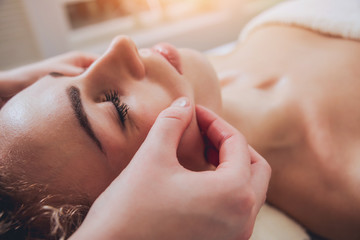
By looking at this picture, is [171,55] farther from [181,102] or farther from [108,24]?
[108,24]

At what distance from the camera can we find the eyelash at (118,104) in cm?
64

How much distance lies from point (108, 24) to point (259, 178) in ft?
6.08

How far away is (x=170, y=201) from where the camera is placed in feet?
1.49

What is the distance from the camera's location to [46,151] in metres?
0.57

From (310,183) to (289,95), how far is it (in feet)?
0.91

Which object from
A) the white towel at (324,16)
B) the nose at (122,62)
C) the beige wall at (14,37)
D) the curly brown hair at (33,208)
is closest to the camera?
the curly brown hair at (33,208)

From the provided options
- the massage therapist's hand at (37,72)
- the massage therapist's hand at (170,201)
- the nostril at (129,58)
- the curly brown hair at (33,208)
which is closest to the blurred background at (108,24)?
the massage therapist's hand at (37,72)

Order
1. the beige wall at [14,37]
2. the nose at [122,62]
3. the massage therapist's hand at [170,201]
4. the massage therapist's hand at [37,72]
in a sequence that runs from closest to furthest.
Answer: the massage therapist's hand at [170,201] → the nose at [122,62] → the massage therapist's hand at [37,72] → the beige wall at [14,37]

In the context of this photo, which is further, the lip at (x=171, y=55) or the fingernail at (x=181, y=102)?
the lip at (x=171, y=55)

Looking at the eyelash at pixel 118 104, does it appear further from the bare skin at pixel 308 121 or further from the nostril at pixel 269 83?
the nostril at pixel 269 83

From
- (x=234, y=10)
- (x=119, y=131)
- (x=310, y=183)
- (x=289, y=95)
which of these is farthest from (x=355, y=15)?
(x=234, y=10)

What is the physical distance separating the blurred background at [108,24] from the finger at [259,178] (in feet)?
4.89

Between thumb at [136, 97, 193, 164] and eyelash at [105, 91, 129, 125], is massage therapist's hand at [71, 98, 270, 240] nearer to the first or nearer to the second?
thumb at [136, 97, 193, 164]

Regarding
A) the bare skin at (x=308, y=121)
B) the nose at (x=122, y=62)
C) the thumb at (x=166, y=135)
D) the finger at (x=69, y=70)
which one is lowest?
the bare skin at (x=308, y=121)
